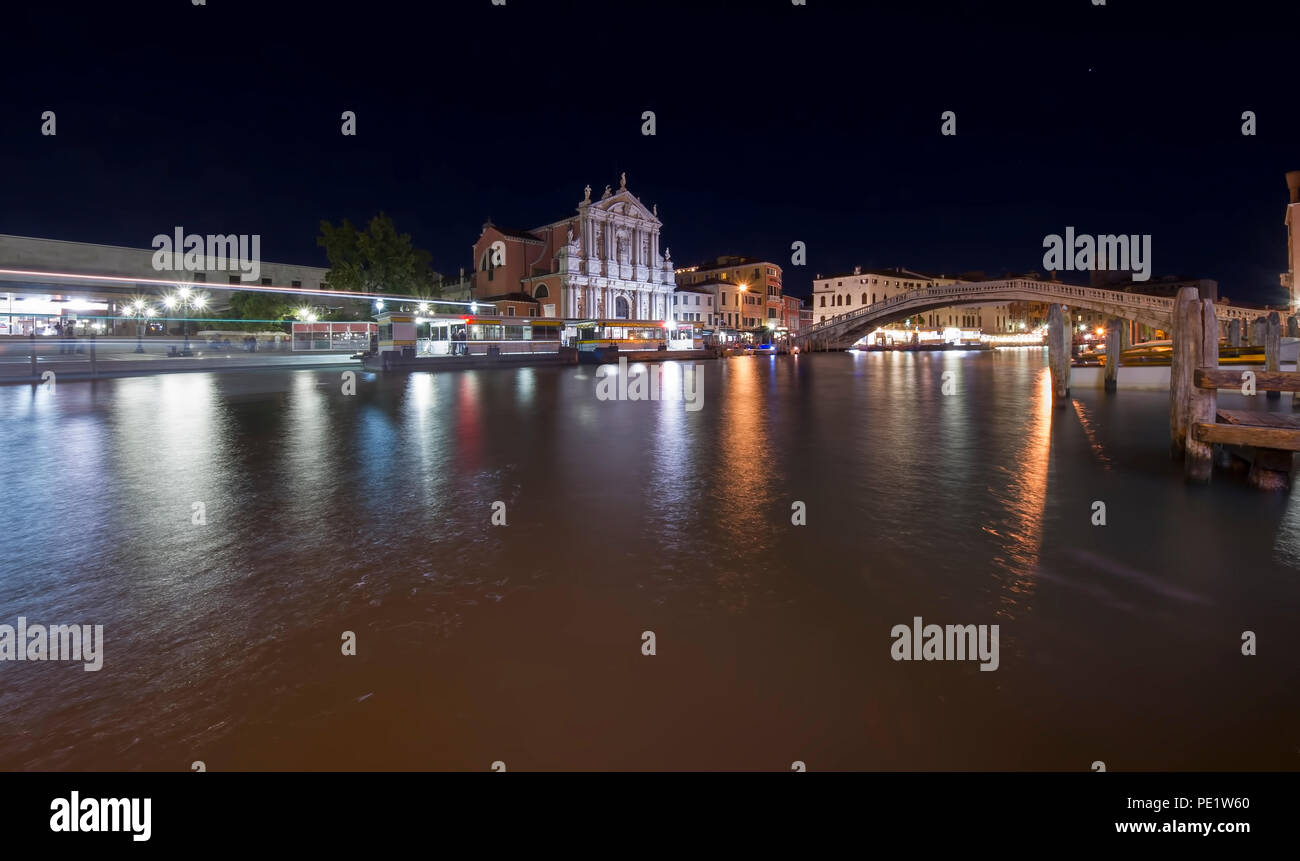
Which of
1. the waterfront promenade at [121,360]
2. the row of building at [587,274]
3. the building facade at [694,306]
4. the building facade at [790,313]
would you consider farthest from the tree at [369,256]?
the building facade at [790,313]

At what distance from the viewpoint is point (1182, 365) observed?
25.1 feet

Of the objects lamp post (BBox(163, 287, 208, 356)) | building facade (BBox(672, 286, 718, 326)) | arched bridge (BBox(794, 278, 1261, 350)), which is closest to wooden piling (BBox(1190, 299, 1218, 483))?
arched bridge (BBox(794, 278, 1261, 350))

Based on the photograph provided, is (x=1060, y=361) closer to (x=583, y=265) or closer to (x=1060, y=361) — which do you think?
(x=1060, y=361)

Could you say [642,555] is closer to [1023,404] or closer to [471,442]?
[471,442]

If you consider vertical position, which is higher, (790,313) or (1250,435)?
(790,313)

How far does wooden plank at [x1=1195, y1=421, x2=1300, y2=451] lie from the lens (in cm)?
626

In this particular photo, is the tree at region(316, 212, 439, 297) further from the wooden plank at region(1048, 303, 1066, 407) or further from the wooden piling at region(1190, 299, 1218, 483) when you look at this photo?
the wooden piling at region(1190, 299, 1218, 483)

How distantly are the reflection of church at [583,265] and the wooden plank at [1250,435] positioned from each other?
5750 cm

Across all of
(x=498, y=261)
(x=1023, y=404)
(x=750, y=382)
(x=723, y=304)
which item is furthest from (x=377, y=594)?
(x=723, y=304)

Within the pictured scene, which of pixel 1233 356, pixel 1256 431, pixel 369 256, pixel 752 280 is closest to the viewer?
pixel 1256 431

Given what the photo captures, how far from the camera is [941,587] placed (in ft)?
13.7

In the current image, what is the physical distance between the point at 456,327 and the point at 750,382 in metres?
20.3

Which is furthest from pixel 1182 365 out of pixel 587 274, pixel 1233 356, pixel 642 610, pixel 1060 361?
Answer: pixel 587 274

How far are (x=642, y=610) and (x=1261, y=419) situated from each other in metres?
7.41
